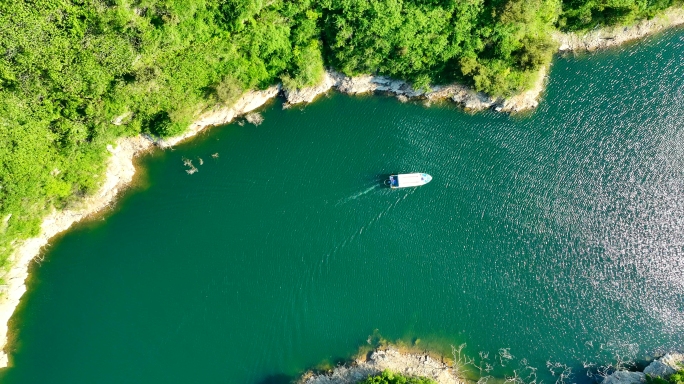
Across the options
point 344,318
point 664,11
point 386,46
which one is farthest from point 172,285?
point 664,11

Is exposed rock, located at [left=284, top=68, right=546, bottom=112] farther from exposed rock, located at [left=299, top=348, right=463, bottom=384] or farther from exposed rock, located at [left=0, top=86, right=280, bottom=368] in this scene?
exposed rock, located at [left=299, top=348, right=463, bottom=384]

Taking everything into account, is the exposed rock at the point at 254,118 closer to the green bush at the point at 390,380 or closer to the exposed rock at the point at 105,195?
the exposed rock at the point at 105,195

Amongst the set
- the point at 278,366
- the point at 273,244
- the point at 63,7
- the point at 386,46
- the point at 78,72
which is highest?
the point at 63,7

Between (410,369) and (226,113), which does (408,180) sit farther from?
(226,113)

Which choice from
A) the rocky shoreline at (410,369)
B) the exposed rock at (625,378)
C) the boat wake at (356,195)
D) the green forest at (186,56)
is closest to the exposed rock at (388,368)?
the rocky shoreline at (410,369)

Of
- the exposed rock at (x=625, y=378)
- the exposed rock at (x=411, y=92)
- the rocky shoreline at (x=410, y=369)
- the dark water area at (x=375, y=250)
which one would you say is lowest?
the exposed rock at (x=625, y=378)

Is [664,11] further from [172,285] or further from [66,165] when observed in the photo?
[66,165]

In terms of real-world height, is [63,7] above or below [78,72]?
above
